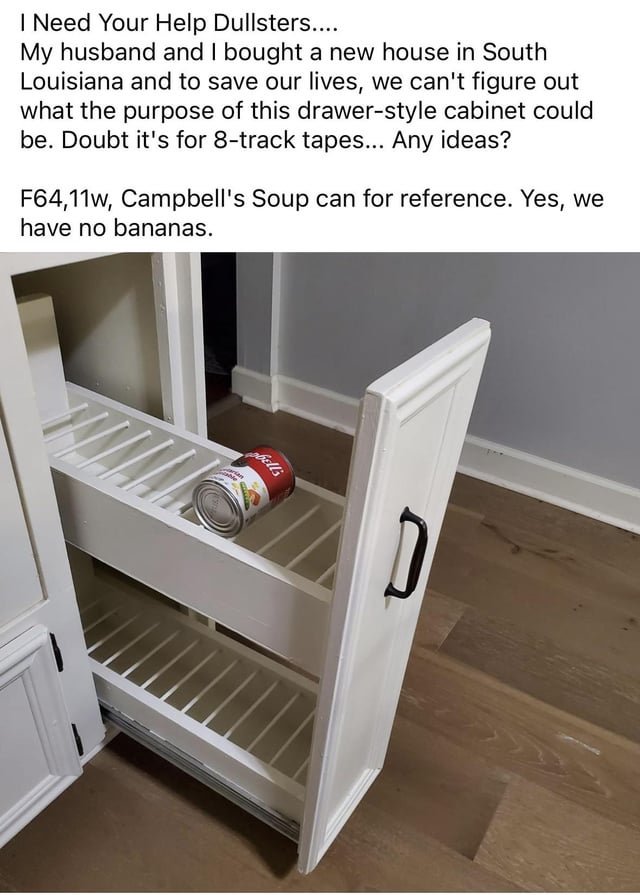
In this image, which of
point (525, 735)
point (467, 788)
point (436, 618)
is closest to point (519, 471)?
point (436, 618)

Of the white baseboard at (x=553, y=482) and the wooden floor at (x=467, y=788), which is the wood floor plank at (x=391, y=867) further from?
the white baseboard at (x=553, y=482)

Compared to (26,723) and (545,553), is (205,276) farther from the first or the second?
(26,723)

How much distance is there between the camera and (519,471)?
2043 millimetres

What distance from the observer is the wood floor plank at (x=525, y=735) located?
4.07ft

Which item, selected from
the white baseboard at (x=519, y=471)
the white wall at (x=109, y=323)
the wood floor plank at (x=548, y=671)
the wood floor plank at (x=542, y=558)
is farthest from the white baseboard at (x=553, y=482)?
the white wall at (x=109, y=323)

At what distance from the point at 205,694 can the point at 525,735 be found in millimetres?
642

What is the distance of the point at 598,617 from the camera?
5.32 ft

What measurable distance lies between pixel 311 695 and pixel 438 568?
24.1 inches

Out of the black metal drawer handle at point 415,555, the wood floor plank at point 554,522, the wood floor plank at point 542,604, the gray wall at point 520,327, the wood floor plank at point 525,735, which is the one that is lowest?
the wood floor plank at point 554,522

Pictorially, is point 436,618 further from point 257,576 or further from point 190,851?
point 257,576

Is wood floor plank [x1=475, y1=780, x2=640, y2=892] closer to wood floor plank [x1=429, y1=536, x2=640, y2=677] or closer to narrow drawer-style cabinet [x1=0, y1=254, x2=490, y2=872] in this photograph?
narrow drawer-style cabinet [x1=0, y1=254, x2=490, y2=872]

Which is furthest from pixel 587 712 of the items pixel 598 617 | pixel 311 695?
pixel 311 695

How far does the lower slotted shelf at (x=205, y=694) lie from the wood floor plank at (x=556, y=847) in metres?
0.37

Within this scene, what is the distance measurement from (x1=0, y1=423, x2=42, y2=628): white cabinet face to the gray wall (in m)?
1.42
